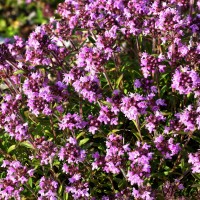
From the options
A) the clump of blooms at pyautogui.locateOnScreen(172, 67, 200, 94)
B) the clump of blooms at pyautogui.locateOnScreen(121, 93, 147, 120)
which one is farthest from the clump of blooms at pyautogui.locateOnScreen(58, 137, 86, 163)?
the clump of blooms at pyautogui.locateOnScreen(172, 67, 200, 94)

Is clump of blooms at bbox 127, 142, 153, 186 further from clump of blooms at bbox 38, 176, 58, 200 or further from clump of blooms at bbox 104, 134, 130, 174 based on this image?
clump of blooms at bbox 38, 176, 58, 200

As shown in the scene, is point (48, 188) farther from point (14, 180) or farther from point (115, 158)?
point (115, 158)

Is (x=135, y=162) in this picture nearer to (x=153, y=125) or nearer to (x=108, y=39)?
(x=153, y=125)

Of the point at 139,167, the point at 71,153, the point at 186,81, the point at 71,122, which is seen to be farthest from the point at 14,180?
the point at 186,81

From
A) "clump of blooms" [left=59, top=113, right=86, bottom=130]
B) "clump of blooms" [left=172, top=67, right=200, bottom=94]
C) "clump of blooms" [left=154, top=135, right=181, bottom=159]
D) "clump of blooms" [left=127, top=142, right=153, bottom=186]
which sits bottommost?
"clump of blooms" [left=127, top=142, right=153, bottom=186]

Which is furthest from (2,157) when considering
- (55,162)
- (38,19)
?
(38,19)

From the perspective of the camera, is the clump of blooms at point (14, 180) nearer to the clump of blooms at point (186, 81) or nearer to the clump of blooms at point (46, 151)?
the clump of blooms at point (46, 151)

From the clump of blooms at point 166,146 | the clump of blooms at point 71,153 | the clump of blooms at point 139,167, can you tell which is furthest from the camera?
the clump of blooms at point 166,146

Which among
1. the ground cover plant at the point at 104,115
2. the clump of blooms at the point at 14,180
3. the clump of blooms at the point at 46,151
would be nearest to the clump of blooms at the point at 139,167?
the ground cover plant at the point at 104,115
